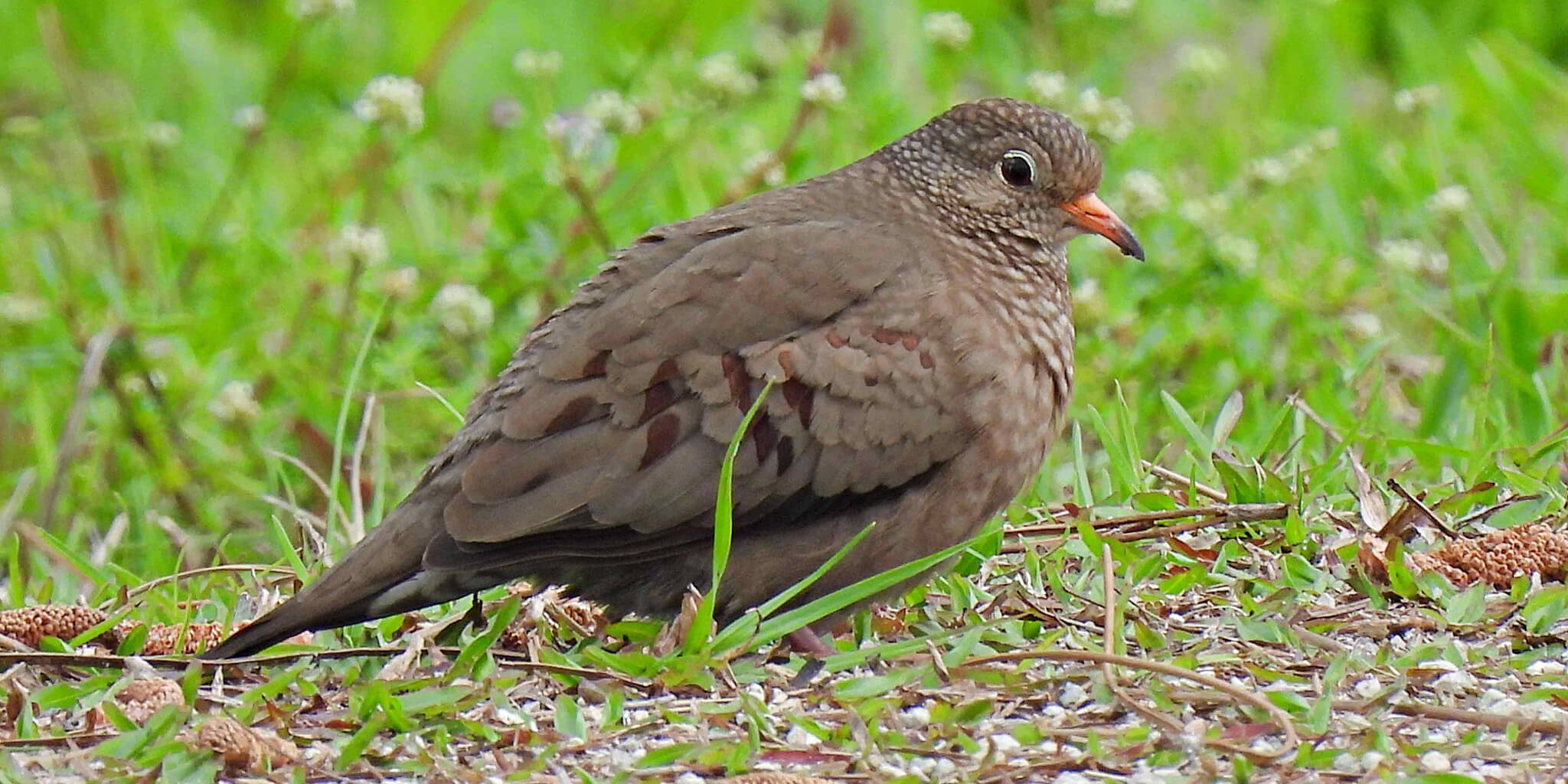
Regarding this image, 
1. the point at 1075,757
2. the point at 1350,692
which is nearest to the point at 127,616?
the point at 1075,757

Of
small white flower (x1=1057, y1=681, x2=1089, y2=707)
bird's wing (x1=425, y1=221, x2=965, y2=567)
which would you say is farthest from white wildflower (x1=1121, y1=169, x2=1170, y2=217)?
small white flower (x1=1057, y1=681, x2=1089, y2=707)

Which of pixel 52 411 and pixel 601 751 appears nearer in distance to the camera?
pixel 601 751

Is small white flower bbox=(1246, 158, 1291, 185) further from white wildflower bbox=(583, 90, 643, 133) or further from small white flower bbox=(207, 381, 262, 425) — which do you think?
small white flower bbox=(207, 381, 262, 425)

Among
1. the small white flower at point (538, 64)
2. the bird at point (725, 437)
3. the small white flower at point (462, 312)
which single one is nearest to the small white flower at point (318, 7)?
the small white flower at point (538, 64)

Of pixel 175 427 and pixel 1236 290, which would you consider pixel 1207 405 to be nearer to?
pixel 1236 290

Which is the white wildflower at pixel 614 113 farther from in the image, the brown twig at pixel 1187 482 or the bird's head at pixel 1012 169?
the brown twig at pixel 1187 482

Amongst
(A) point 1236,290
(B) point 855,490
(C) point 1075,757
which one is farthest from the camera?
(A) point 1236,290

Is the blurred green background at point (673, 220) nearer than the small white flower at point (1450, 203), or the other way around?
the blurred green background at point (673, 220)
